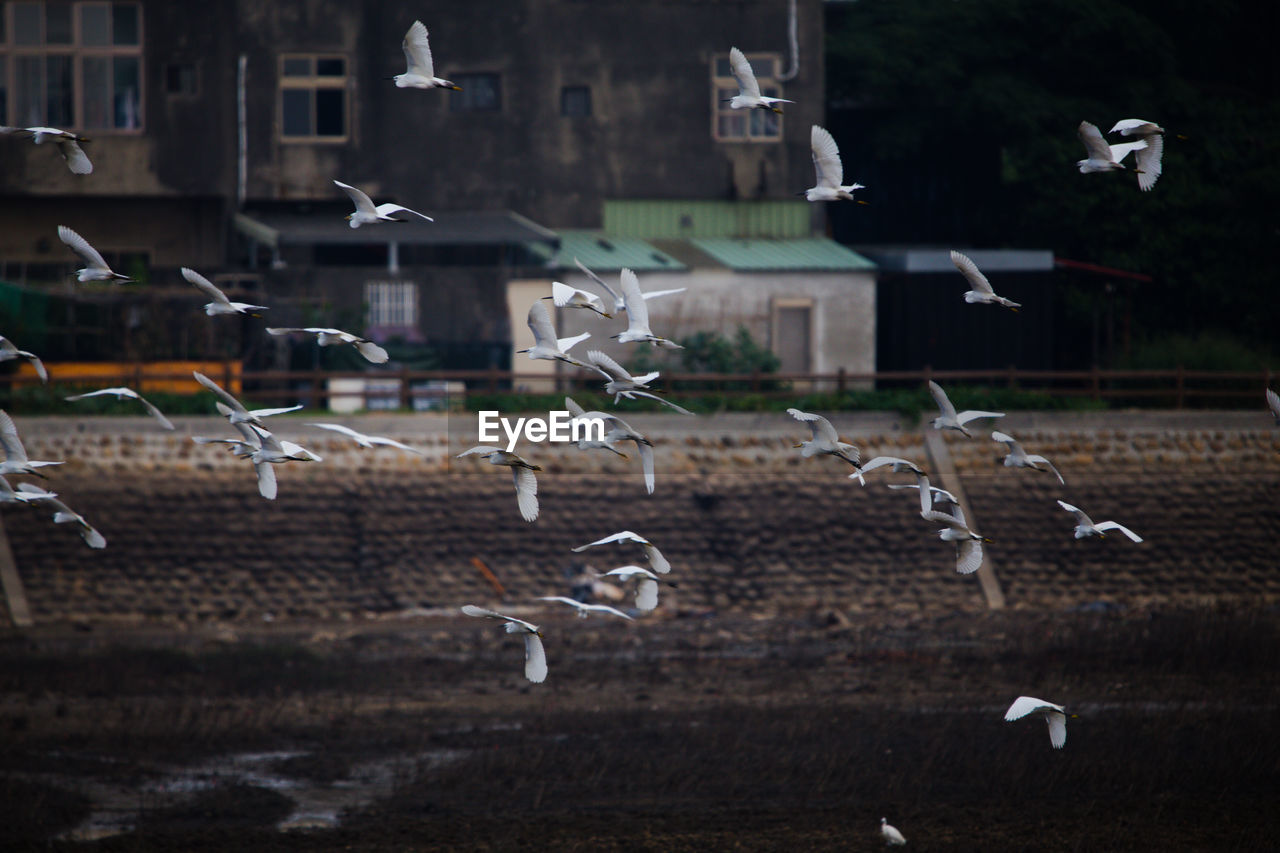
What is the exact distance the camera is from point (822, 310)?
122 feet

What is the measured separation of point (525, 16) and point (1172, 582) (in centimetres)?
1826

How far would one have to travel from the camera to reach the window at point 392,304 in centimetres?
3644

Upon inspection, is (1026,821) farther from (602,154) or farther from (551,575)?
(602,154)

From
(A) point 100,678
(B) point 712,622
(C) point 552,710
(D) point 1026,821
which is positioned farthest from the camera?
(B) point 712,622

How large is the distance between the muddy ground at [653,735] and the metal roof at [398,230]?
9.65 meters

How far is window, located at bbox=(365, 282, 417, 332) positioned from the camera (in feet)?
120

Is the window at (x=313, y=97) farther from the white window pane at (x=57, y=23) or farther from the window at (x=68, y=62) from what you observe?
the white window pane at (x=57, y=23)

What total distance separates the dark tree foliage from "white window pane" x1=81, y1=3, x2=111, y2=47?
1659 centimetres

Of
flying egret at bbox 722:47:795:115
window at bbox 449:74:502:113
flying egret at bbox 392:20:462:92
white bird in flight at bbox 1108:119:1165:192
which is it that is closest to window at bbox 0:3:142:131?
window at bbox 449:74:502:113

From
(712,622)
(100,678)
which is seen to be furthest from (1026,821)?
(100,678)

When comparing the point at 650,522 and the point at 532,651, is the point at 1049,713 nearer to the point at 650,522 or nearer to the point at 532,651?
the point at 532,651

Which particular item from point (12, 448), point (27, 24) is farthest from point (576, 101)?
point (12, 448)

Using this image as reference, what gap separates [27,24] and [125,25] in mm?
2010

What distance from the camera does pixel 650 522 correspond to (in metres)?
30.4
